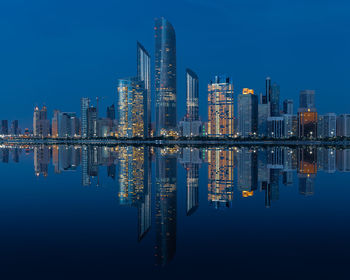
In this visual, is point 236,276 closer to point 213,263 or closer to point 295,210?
point 213,263

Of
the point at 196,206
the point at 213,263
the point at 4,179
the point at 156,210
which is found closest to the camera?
the point at 213,263

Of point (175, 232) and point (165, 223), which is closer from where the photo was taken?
point (175, 232)

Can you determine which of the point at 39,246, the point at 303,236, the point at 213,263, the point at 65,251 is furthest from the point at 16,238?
the point at 303,236

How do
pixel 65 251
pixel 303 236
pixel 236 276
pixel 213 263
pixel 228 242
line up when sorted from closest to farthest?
pixel 236 276, pixel 213 263, pixel 65 251, pixel 228 242, pixel 303 236

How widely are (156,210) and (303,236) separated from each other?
6614mm

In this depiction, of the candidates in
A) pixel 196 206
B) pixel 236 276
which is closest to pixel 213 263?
pixel 236 276

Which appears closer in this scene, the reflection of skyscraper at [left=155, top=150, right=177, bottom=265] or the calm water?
the calm water

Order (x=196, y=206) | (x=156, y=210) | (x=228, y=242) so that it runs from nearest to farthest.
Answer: (x=228, y=242) → (x=156, y=210) → (x=196, y=206)

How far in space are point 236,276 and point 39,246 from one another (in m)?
6.27

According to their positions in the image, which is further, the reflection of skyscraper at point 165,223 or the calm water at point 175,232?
the reflection of skyscraper at point 165,223

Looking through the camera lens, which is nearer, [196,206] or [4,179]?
[196,206]

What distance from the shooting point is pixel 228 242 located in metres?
11.4

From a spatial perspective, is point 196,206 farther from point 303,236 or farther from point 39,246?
point 39,246

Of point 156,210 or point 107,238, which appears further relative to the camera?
point 156,210
